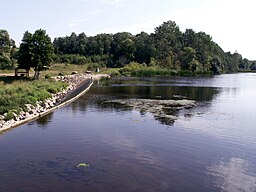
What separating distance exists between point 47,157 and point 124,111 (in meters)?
15.7

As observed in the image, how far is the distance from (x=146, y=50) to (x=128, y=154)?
116216 mm

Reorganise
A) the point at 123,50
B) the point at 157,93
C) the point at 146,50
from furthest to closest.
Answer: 1. the point at 123,50
2. the point at 146,50
3. the point at 157,93

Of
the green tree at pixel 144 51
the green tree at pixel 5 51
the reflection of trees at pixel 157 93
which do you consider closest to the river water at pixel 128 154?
the reflection of trees at pixel 157 93

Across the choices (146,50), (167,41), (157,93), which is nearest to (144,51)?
(146,50)

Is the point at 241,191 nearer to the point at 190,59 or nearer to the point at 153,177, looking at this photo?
the point at 153,177

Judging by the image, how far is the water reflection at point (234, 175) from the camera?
13664mm

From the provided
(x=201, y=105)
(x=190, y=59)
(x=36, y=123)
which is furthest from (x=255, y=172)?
(x=190, y=59)

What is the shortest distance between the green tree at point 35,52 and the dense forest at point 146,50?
65.9m

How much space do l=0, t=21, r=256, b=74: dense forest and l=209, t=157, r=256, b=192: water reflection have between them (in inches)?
4159

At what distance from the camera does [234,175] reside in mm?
Answer: 15023

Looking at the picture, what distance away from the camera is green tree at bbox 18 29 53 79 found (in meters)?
53.1

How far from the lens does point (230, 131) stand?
24188 millimetres

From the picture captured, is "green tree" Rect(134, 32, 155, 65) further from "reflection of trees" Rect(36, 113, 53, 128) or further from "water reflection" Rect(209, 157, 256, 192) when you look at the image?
"water reflection" Rect(209, 157, 256, 192)

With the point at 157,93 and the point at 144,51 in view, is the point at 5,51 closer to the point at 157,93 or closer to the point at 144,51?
the point at 157,93
